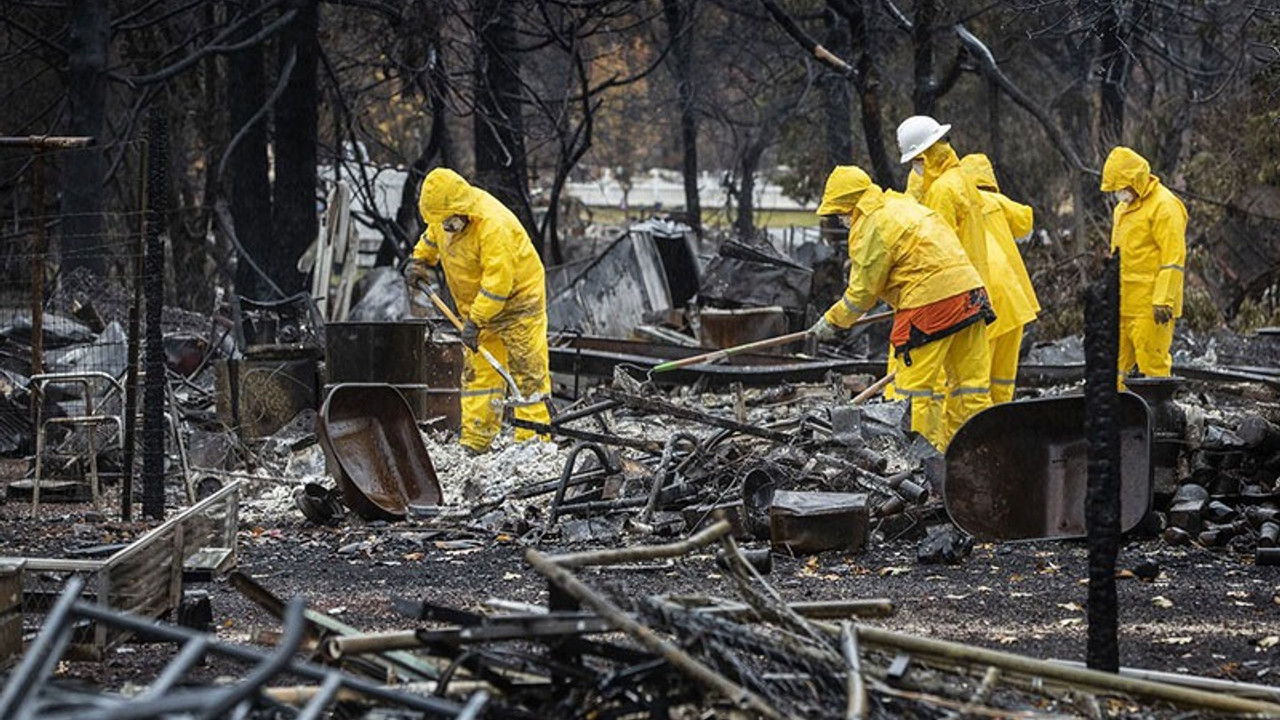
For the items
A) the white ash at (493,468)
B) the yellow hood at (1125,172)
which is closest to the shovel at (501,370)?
the white ash at (493,468)

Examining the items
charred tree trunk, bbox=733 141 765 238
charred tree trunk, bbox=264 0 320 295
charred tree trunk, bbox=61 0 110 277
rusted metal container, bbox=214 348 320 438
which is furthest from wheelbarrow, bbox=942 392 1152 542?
charred tree trunk, bbox=733 141 765 238

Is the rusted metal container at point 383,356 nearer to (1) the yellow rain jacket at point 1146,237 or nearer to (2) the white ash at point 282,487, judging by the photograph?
(2) the white ash at point 282,487

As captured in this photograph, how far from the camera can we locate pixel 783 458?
920 cm

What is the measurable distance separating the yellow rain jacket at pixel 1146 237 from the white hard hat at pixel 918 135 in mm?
A: 1615

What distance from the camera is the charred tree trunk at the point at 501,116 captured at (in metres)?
18.5

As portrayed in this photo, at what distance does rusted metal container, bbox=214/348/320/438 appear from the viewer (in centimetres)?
1188

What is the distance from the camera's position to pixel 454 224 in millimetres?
11633

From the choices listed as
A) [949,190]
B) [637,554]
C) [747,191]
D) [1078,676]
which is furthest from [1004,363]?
[747,191]

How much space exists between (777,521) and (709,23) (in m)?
21.5

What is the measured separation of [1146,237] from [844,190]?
3321 millimetres

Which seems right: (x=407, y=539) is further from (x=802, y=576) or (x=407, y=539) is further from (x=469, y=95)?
(x=469, y=95)

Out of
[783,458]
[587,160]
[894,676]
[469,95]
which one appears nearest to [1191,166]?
[469,95]

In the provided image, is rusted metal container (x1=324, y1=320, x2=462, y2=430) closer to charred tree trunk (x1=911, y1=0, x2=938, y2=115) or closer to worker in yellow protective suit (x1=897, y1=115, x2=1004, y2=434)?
worker in yellow protective suit (x1=897, y1=115, x2=1004, y2=434)

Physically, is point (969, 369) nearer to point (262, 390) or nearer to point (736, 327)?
point (262, 390)
